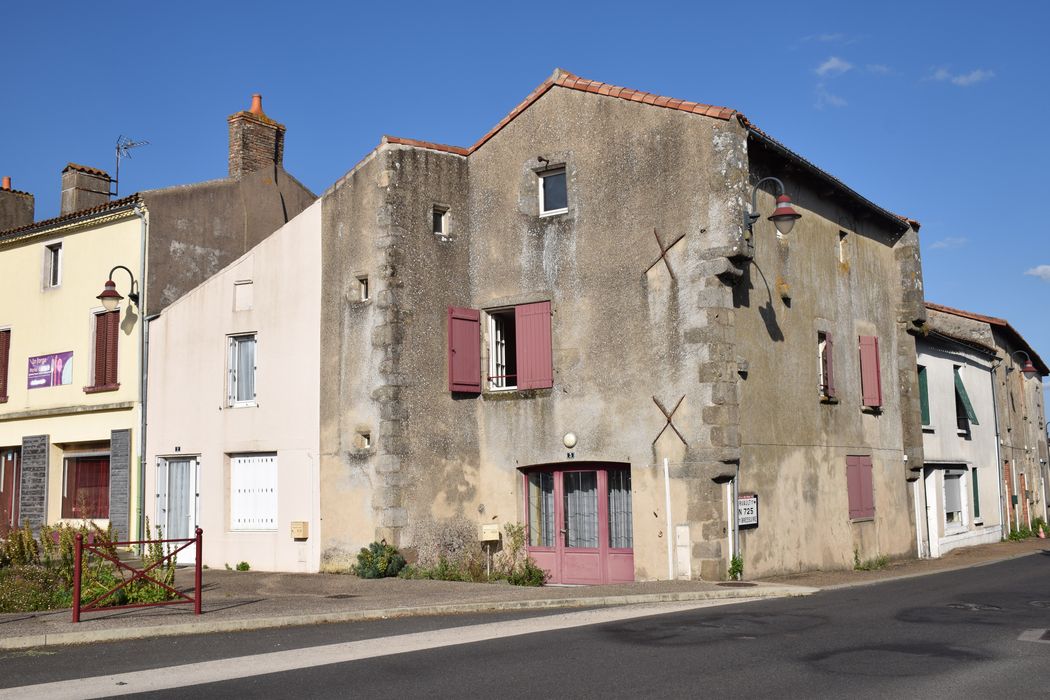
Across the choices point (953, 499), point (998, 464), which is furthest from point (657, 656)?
point (998, 464)

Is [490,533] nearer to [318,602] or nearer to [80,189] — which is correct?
[318,602]

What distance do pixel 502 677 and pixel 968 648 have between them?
3.83 metres

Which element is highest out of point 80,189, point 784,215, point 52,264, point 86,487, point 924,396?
point 80,189

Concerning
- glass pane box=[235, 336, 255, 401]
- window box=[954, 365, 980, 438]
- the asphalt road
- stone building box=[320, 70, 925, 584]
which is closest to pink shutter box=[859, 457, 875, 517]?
stone building box=[320, 70, 925, 584]

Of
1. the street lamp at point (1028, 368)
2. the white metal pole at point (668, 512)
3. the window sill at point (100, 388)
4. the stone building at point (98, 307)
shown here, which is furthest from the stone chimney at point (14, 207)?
the street lamp at point (1028, 368)

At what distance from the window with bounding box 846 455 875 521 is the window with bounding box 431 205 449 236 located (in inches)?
318

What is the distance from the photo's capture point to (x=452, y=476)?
16.2 meters

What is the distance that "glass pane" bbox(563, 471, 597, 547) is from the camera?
623 inches

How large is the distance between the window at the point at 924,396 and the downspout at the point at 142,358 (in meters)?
16.1

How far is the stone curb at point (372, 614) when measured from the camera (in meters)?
9.98

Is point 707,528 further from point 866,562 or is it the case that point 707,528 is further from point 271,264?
point 271,264

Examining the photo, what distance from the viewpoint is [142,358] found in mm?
19188

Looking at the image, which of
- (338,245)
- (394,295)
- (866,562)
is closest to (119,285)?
(338,245)

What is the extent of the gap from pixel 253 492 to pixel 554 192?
7.07 metres
